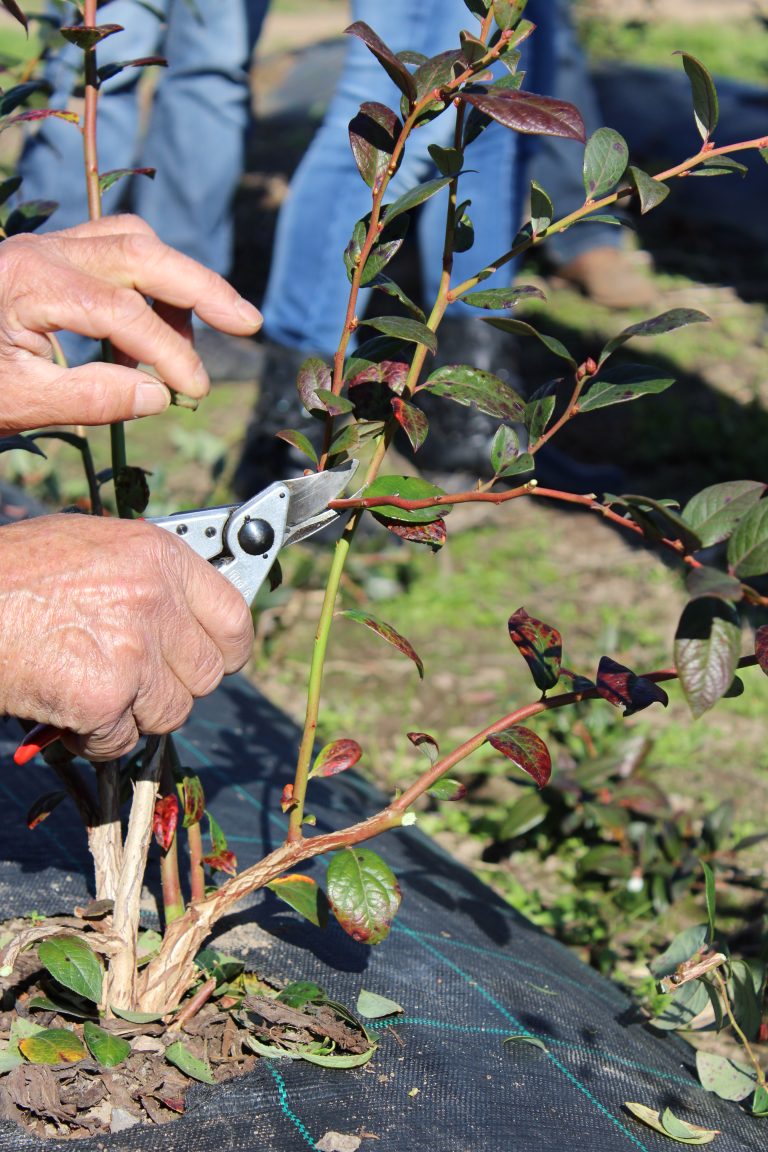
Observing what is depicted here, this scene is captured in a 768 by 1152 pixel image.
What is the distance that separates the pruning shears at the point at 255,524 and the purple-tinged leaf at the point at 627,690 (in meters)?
0.29

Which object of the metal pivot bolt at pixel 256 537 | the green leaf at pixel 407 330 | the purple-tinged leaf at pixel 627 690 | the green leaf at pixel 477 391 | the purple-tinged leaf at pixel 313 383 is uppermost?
the green leaf at pixel 407 330

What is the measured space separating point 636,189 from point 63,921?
0.86 meters

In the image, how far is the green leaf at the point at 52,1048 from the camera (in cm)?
110

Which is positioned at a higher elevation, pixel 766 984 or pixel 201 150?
pixel 201 150

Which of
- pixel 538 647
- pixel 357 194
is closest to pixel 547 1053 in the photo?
pixel 538 647

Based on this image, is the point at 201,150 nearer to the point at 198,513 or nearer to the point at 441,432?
the point at 441,432

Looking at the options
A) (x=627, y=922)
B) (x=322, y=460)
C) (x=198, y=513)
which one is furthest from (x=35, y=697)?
(x=627, y=922)

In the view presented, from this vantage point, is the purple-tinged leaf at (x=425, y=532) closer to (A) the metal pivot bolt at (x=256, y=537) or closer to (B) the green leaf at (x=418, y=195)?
(A) the metal pivot bolt at (x=256, y=537)

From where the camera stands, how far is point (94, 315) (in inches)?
42.7

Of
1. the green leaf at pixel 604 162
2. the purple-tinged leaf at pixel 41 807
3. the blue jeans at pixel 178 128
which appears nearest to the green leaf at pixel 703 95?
the green leaf at pixel 604 162

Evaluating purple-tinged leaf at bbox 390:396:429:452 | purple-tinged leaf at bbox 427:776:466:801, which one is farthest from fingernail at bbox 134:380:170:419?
purple-tinged leaf at bbox 427:776:466:801

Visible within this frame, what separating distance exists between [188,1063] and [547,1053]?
39 centimetres

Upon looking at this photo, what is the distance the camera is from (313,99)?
24.1 feet

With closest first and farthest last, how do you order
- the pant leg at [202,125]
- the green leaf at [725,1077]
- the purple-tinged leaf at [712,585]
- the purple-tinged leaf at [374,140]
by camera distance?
the purple-tinged leaf at [712,585], the purple-tinged leaf at [374,140], the green leaf at [725,1077], the pant leg at [202,125]
